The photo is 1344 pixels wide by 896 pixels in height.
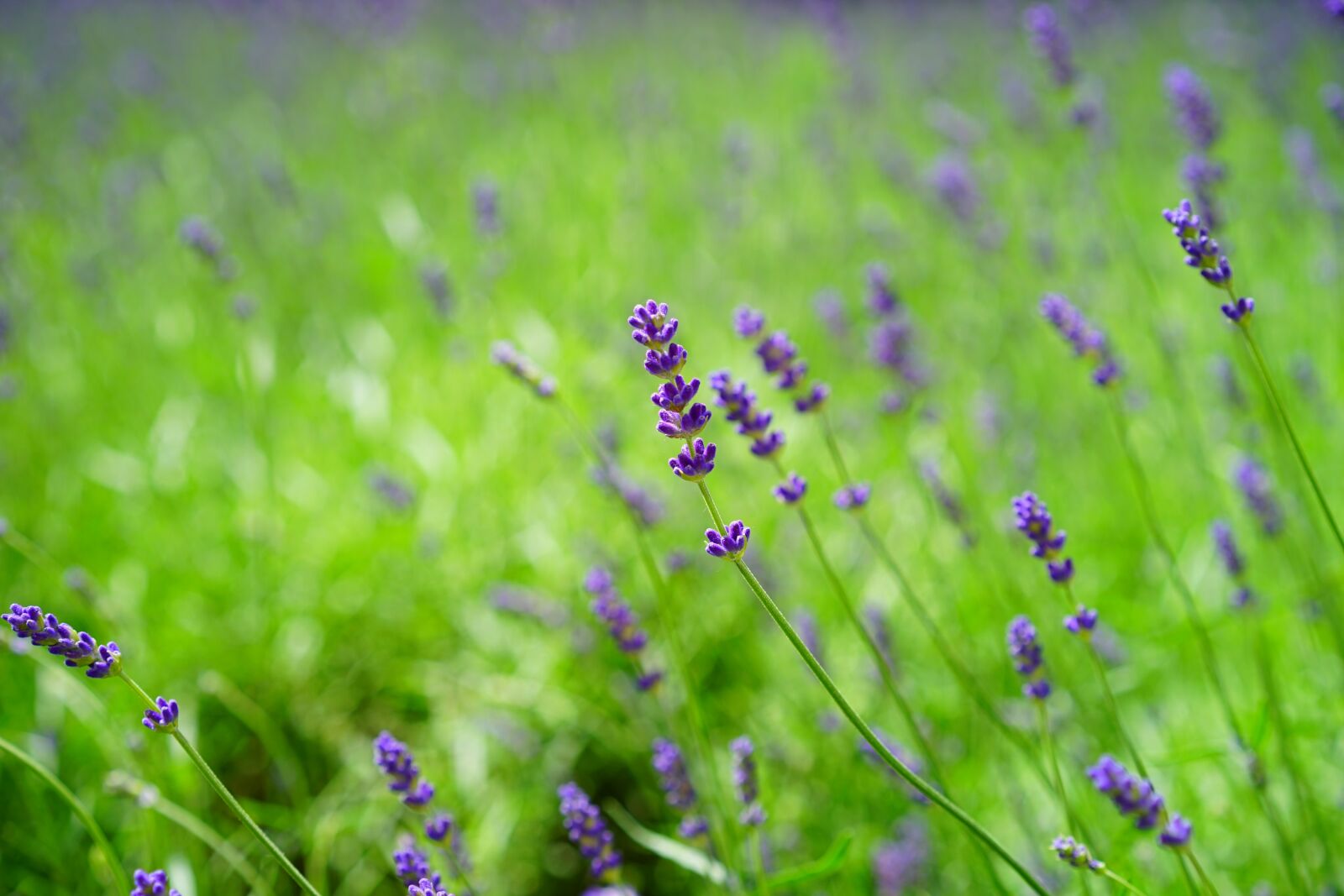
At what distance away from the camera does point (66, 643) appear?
1.00 meters

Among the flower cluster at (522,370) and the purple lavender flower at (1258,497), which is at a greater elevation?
the purple lavender flower at (1258,497)

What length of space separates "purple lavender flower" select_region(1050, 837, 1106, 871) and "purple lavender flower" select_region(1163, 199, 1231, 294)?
577 mm

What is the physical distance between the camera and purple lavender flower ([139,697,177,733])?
101cm

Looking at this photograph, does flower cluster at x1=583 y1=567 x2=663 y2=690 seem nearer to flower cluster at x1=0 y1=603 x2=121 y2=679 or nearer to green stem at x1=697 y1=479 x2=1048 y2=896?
green stem at x1=697 y1=479 x2=1048 y2=896

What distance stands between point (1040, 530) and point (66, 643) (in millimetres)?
1032

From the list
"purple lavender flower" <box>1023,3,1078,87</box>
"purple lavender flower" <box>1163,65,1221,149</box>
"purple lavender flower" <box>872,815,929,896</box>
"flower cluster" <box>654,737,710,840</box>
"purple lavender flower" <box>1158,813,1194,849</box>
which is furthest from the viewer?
"purple lavender flower" <box>1023,3,1078,87</box>

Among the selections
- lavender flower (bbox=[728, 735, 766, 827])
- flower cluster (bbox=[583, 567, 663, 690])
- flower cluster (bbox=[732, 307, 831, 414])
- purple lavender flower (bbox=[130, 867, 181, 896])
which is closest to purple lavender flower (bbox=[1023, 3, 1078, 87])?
flower cluster (bbox=[732, 307, 831, 414])

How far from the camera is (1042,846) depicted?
1.90m

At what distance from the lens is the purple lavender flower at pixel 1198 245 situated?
1.05 metres

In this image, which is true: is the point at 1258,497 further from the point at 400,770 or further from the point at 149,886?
the point at 149,886

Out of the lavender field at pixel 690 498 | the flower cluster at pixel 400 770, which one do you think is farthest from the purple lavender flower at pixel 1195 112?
the flower cluster at pixel 400 770

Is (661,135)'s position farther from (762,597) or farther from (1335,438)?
(762,597)

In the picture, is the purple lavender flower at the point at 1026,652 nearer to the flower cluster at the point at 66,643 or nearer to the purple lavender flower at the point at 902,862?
the purple lavender flower at the point at 902,862

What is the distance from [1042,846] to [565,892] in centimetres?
103
